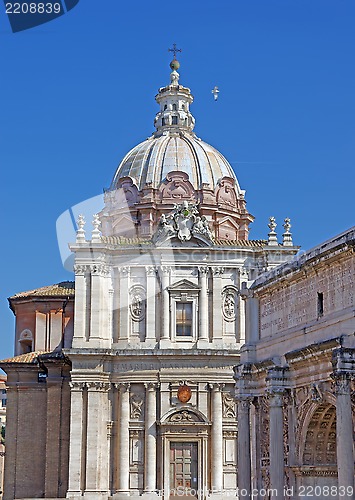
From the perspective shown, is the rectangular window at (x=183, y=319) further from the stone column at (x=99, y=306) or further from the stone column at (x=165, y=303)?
the stone column at (x=99, y=306)

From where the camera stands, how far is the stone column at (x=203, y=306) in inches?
1928

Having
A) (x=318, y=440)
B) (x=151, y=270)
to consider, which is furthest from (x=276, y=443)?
(x=151, y=270)

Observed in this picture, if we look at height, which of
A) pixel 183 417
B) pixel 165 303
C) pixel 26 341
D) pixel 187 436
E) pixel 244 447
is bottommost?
pixel 244 447

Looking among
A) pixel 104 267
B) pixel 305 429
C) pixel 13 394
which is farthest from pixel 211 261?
pixel 305 429

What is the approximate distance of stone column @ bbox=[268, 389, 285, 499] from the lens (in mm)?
30969

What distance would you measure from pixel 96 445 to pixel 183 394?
4882 mm

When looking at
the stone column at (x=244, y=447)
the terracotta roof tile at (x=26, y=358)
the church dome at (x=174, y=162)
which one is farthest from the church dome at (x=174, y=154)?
the stone column at (x=244, y=447)

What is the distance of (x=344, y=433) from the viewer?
2658 cm

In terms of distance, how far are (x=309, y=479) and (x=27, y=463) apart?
972 inches

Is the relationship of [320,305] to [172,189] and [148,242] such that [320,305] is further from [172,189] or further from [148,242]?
[172,189]

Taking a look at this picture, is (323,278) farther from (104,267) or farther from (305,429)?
(104,267)

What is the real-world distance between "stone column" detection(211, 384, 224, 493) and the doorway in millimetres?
893

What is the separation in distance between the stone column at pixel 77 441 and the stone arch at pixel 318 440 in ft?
62.1

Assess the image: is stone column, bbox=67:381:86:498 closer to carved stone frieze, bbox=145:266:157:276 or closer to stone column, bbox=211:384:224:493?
stone column, bbox=211:384:224:493
